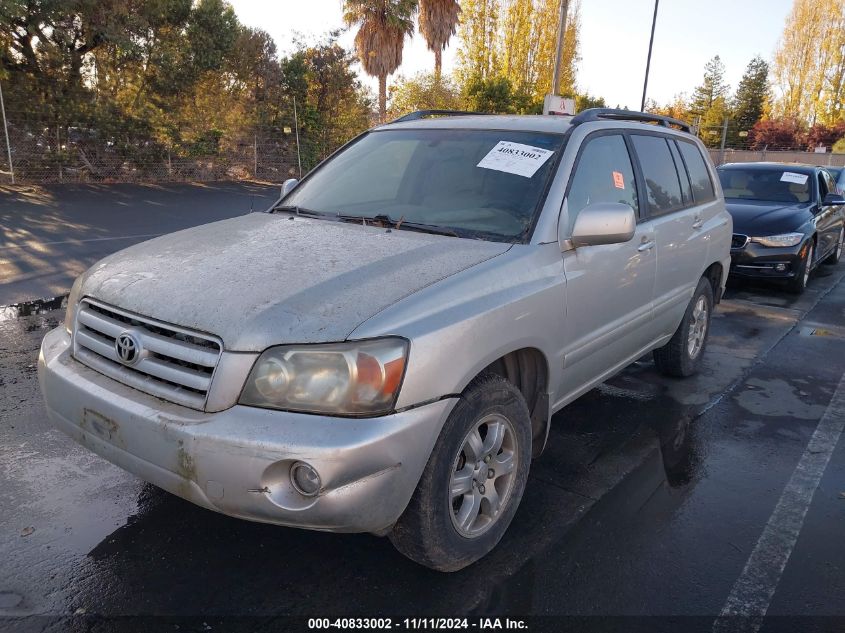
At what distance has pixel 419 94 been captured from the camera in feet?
93.7

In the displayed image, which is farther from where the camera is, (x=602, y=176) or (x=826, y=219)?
(x=826, y=219)

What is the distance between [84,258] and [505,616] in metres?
7.83

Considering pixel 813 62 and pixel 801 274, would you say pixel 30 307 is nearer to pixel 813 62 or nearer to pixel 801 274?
pixel 801 274

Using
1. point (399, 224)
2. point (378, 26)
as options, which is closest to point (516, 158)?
point (399, 224)

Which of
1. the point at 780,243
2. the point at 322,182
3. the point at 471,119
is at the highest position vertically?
the point at 471,119

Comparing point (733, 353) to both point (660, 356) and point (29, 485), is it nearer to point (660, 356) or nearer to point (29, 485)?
point (660, 356)

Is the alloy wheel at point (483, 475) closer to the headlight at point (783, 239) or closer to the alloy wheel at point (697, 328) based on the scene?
the alloy wheel at point (697, 328)

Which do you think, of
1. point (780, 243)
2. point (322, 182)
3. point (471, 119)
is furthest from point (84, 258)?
point (780, 243)

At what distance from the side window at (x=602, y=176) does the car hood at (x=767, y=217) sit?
17.2 ft

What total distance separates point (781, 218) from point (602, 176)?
6.11 metres

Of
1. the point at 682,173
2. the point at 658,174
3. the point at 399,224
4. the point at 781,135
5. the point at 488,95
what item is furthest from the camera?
the point at 781,135

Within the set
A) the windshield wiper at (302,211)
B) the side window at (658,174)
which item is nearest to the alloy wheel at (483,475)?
the windshield wiper at (302,211)

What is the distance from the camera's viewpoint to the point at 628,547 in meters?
2.96

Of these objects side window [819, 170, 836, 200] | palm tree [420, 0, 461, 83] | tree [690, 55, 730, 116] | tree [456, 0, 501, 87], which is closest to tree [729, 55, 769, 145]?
tree [690, 55, 730, 116]
